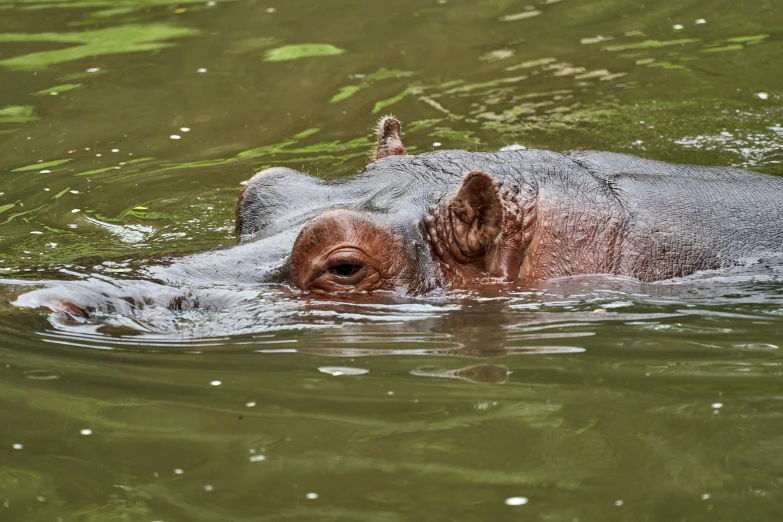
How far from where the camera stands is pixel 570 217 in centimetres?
593

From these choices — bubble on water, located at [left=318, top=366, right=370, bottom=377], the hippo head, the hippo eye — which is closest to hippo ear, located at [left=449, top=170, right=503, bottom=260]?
the hippo head

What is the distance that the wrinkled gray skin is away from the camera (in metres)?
5.84

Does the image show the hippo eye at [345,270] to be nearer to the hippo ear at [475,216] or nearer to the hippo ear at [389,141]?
the hippo ear at [475,216]

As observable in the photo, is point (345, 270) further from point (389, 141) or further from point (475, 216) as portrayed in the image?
point (389, 141)

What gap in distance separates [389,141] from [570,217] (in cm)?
160

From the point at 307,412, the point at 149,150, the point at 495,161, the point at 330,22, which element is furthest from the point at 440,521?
the point at 330,22

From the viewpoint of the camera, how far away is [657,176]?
20.5 ft

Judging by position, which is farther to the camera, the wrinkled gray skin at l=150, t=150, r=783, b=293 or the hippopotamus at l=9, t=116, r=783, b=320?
the wrinkled gray skin at l=150, t=150, r=783, b=293

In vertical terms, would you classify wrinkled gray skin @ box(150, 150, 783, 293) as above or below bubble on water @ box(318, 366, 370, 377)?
above

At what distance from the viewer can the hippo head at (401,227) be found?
5629 mm

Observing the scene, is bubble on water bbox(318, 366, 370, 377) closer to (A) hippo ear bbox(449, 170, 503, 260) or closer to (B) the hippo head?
(B) the hippo head

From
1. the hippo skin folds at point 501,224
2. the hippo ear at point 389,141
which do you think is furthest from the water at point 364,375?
the hippo ear at point 389,141

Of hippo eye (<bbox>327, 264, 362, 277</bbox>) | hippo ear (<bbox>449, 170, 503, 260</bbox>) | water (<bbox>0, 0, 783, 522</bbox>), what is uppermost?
hippo ear (<bbox>449, 170, 503, 260</bbox>)

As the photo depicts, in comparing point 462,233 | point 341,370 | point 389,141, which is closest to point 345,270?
point 462,233
